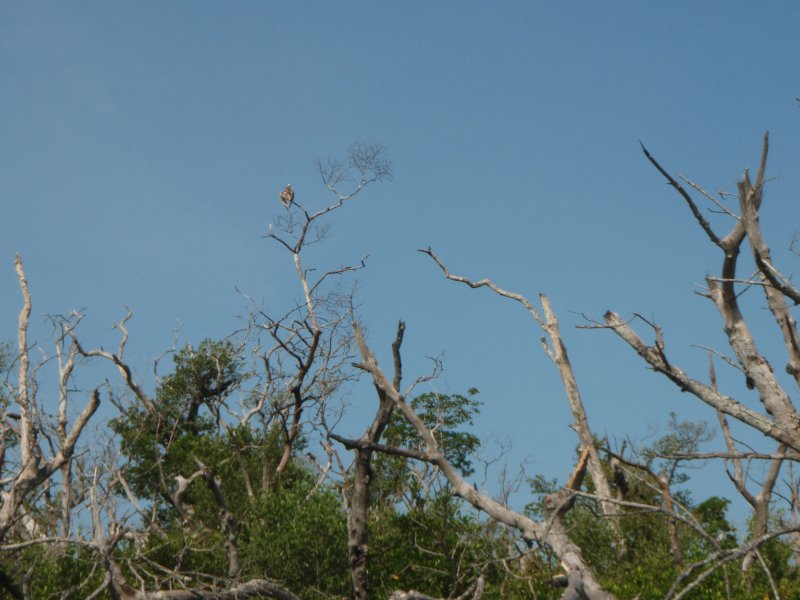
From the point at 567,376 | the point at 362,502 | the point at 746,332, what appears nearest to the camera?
the point at 746,332

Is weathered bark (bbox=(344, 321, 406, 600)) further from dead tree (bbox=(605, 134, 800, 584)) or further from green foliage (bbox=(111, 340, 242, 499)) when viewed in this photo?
green foliage (bbox=(111, 340, 242, 499))

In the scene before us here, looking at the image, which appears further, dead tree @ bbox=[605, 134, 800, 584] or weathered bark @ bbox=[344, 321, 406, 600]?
weathered bark @ bbox=[344, 321, 406, 600]

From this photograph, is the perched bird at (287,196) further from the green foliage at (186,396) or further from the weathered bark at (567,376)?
the green foliage at (186,396)

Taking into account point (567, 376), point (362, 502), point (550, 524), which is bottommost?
point (550, 524)

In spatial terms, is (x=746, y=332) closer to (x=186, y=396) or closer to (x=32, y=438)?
(x=32, y=438)

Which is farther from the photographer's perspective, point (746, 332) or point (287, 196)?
point (287, 196)

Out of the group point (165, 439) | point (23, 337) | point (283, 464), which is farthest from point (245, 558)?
point (165, 439)

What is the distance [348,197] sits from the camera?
24.8 m

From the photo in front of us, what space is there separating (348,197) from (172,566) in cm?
1122

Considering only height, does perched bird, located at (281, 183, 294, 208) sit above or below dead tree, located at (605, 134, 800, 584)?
above

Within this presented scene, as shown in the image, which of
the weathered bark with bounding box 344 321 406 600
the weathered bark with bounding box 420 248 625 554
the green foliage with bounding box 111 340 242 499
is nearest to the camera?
the weathered bark with bounding box 344 321 406 600

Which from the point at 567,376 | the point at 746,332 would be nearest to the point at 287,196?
the point at 567,376

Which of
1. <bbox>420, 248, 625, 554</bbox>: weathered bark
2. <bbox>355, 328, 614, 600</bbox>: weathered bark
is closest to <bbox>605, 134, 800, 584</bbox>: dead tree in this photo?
<bbox>355, 328, 614, 600</bbox>: weathered bark

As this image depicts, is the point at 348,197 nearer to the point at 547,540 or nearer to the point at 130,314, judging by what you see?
the point at 130,314
